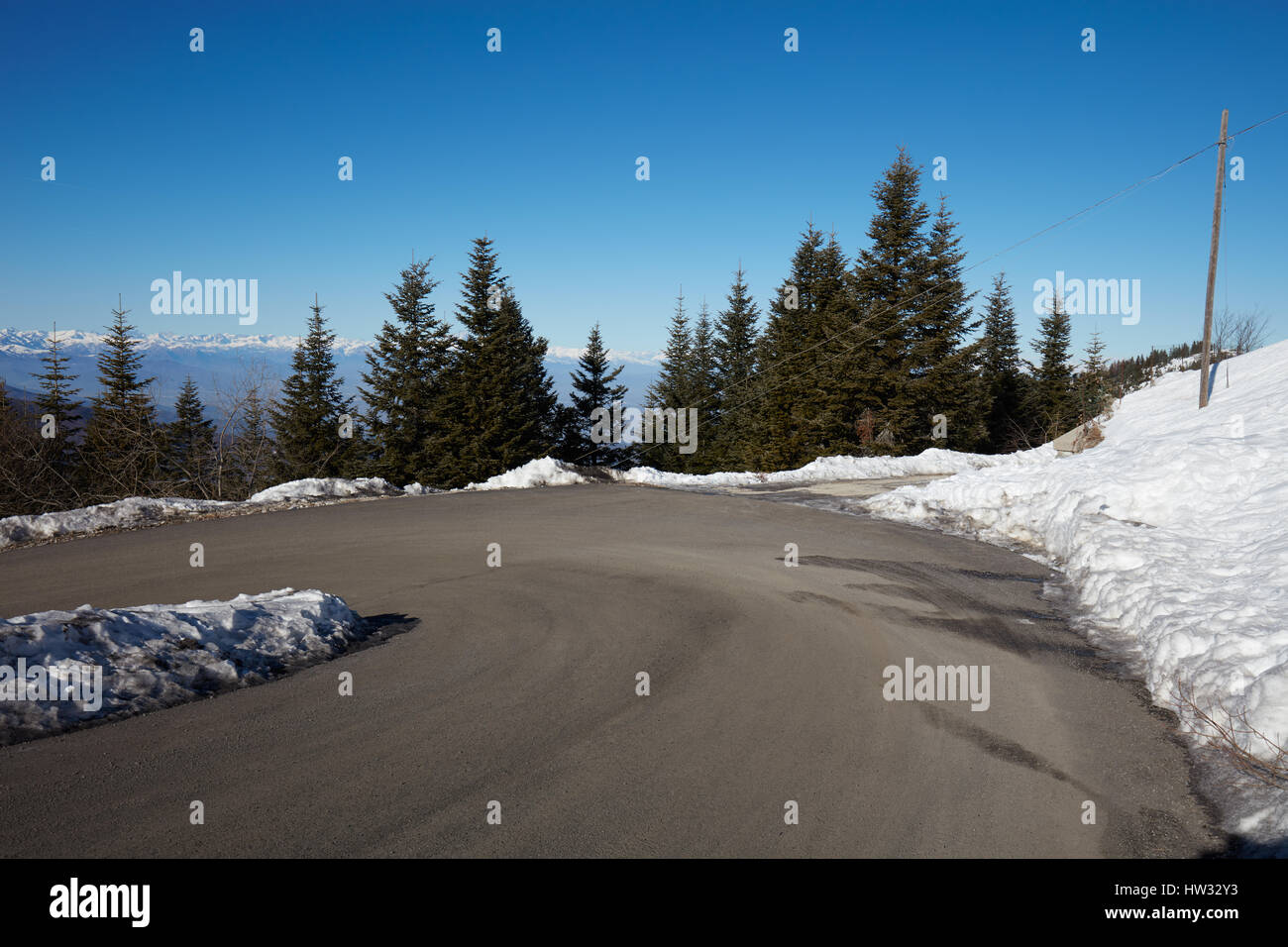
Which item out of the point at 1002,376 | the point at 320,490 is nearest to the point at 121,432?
the point at 320,490

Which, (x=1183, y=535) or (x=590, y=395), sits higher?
(x=590, y=395)

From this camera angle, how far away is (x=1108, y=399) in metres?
27.1

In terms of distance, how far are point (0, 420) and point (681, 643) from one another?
32.6m

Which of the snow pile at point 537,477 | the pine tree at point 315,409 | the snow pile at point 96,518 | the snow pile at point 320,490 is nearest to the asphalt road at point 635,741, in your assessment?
the snow pile at point 96,518

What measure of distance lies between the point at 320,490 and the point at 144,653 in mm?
11853

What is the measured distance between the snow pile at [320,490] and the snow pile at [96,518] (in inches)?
44.1

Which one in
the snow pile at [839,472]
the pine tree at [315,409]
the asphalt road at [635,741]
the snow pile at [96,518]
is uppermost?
the pine tree at [315,409]

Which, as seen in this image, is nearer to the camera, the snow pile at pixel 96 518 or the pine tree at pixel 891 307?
the snow pile at pixel 96 518

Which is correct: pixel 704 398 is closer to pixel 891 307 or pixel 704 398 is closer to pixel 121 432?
pixel 891 307

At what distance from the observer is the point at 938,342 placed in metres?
34.7

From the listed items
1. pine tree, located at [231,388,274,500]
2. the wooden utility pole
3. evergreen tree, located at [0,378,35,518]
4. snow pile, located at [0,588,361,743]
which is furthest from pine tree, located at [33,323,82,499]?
the wooden utility pole

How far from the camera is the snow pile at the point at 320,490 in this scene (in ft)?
52.9

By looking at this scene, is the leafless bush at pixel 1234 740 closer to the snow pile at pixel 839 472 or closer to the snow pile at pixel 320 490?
the snow pile at pixel 839 472

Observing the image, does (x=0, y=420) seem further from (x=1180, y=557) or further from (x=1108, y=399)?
(x=1108, y=399)
